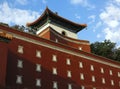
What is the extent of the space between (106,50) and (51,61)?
33759 mm

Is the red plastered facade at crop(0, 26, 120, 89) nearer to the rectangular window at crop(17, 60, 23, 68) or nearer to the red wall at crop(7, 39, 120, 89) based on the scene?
the red wall at crop(7, 39, 120, 89)

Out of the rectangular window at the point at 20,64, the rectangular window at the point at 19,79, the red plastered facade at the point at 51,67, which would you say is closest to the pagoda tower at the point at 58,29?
the red plastered facade at the point at 51,67

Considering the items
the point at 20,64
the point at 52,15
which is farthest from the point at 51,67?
the point at 52,15

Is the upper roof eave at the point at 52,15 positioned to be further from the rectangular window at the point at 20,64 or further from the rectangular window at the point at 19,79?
the rectangular window at the point at 19,79

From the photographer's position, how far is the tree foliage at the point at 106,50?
7681 centimetres

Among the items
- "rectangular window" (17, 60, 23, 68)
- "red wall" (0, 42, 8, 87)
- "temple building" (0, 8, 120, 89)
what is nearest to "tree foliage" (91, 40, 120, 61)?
"temple building" (0, 8, 120, 89)

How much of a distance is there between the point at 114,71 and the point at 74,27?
13.3 m

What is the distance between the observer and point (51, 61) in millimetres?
46781

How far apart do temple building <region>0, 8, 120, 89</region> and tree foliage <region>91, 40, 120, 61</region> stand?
15675mm

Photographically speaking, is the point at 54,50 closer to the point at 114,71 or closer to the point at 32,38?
the point at 32,38

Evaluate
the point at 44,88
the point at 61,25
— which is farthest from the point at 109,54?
the point at 44,88

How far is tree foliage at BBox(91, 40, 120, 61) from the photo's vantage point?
7681 cm

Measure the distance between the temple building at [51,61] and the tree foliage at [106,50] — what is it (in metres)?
15.7

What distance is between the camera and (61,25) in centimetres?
5872
